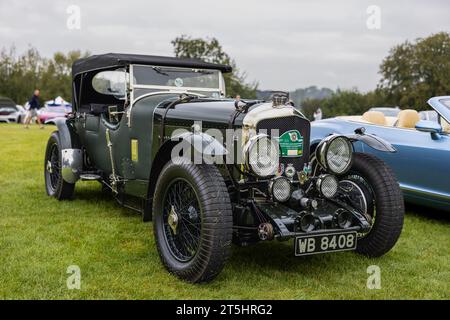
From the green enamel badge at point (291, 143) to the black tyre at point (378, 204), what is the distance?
0.65m

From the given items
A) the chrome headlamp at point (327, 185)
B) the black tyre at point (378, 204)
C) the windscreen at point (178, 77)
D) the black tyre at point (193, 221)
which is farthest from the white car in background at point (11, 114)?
the chrome headlamp at point (327, 185)

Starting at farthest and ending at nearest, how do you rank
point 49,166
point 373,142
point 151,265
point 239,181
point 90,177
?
point 49,166 → point 90,177 → point 373,142 → point 151,265 → point 239,181

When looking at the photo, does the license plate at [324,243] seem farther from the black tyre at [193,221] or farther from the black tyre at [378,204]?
the black tyre at [193,221]

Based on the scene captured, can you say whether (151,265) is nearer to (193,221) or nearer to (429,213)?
(193,221)

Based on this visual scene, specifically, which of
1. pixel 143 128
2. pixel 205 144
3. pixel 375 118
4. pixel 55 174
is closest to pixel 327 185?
pixel 205 144

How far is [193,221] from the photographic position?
3.95 metres

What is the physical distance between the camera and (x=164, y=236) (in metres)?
4.17

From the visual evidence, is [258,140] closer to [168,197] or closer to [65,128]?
[168,197]

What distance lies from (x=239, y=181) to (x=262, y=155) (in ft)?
0.97

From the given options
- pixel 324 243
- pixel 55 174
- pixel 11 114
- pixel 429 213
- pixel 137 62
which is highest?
pixel 137 62

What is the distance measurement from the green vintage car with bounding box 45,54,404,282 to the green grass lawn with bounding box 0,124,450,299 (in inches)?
9.1

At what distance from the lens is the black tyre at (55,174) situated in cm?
664
